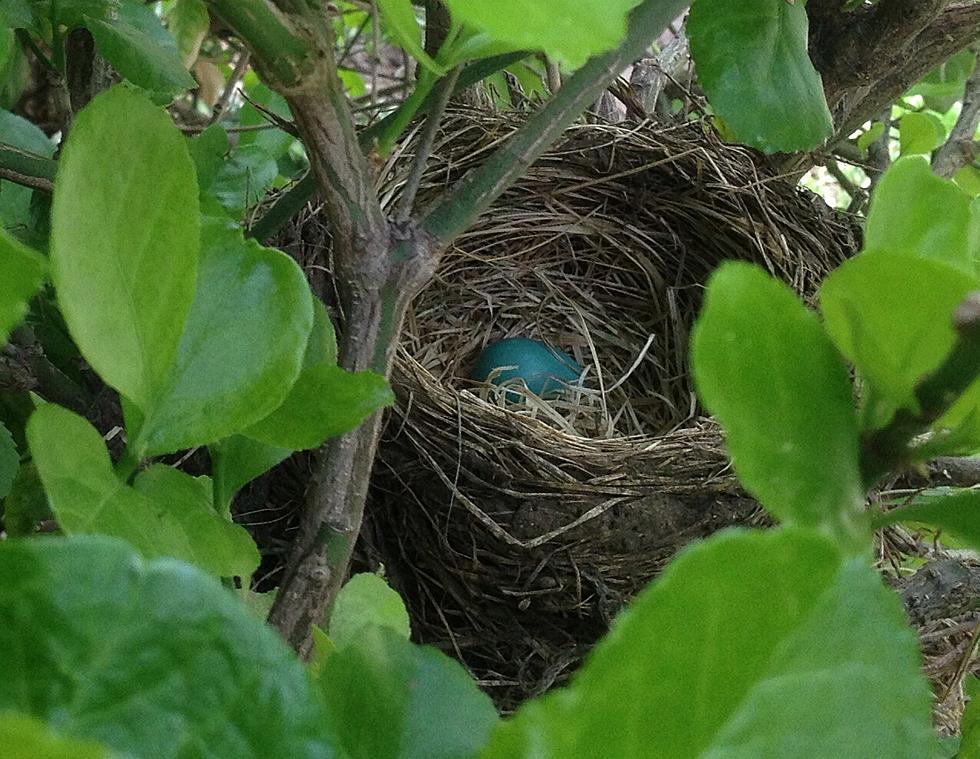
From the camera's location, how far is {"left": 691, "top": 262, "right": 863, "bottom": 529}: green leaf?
5.3 inches

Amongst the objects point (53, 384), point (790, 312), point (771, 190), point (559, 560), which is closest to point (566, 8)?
point (790, 312)

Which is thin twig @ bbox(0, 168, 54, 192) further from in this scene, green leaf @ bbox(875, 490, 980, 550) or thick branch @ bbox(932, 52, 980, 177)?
thick branch @ bbox(932, 52, 980, 177)

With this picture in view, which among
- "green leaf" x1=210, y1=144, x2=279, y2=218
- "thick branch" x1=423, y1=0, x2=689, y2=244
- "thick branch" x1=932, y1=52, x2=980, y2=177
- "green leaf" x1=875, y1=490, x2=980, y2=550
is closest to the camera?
"green leaf" x1=875, y1=490, x2=980, y2=550

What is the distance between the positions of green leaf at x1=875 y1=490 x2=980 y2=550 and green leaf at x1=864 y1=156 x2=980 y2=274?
0.05 meters

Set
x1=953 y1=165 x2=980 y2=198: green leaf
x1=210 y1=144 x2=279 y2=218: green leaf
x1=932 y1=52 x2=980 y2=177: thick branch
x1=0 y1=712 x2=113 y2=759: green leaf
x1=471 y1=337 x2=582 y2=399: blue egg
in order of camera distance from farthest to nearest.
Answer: x1=471 y1=337 x2=582 y2=399: blue egg → x1=953 y1=165 x2=980 y2=198: green leaf → x1=932 y1=52 x2=980 y2=177: thick branch → x1=210 y1=144 x2=279 y2=218: green leaf → x1=0 y1=712 x2=113 y2=759: green leaf

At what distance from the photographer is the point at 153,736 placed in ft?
0.31

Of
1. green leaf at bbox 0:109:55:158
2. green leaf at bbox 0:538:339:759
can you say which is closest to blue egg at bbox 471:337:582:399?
green leaf at bbox 0:109:55:158

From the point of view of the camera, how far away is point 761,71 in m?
0.40

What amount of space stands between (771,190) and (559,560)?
400mm

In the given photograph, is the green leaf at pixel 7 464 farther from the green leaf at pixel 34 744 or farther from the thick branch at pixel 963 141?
the thick branch at pixel 963 141

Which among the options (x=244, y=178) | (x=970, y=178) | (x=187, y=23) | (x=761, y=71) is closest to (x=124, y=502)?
(x=761, y=71)

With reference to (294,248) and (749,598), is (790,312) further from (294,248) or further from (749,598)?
(294,248)

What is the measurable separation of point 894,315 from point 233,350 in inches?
4.7

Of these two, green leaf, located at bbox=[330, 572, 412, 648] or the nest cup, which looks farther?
the nest cup
